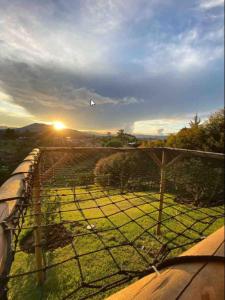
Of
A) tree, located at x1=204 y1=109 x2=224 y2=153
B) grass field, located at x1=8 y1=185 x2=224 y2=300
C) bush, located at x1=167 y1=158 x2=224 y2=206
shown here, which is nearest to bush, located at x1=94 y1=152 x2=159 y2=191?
bush, located at x1=167 y1=158 x2=224 y2=206

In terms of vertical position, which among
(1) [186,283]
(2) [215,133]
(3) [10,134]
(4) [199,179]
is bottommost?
(4) [199,179]

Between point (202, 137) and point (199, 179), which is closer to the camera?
point (199, 179)

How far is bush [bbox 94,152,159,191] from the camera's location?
555 cm

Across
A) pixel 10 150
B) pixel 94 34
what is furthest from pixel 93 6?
pixel 10 150

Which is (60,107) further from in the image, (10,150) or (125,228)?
(125,228)

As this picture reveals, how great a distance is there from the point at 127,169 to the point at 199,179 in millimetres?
1971

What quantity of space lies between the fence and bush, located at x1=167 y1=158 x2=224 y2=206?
0.08 ft

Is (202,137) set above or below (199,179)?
above

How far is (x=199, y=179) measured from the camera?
5.37 metres

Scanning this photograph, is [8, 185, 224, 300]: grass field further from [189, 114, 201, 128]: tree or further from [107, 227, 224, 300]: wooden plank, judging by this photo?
[189, 114, 201, 128]: tree

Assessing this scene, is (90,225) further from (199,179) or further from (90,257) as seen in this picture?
(199,179)

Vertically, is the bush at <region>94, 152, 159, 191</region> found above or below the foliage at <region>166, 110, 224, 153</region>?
below

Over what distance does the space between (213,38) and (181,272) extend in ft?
7.08

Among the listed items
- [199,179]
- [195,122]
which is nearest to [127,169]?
[199,179]
